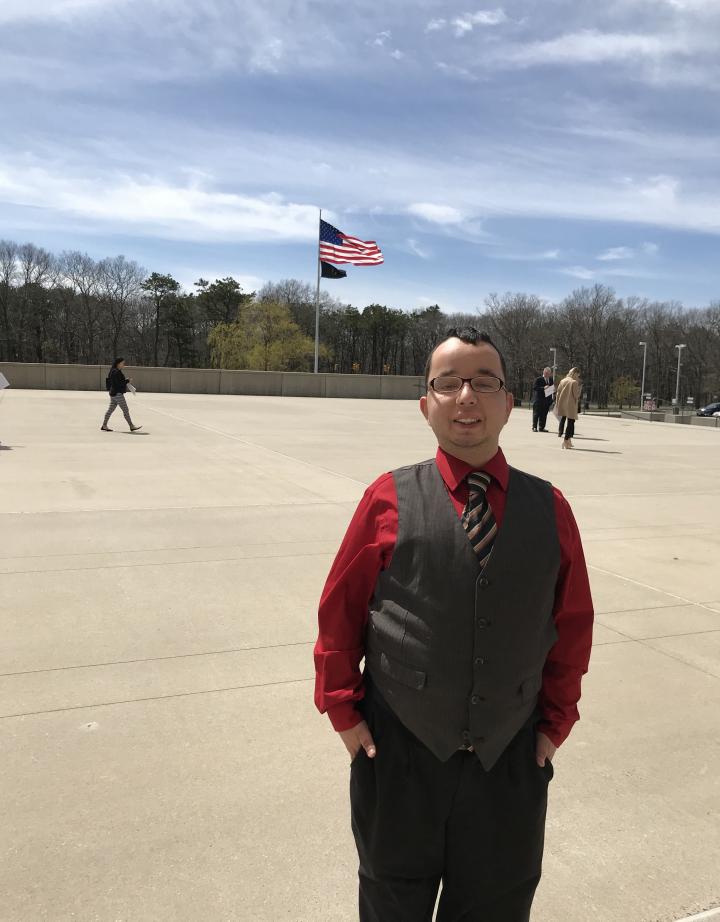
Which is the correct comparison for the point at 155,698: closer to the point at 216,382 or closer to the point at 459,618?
the point at 459,618

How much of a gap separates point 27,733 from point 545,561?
246 centimetres

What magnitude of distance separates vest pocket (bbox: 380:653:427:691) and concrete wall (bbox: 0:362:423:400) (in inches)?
1177

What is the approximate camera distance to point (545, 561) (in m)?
1.65

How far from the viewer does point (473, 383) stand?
1.68m

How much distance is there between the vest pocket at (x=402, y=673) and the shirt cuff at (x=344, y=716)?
0.37ft

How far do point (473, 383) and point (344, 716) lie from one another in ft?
2.61

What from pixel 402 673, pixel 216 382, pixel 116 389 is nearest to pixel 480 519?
pixel 402 673

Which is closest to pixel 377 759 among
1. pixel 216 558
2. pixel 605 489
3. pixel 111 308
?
pixel 216 558

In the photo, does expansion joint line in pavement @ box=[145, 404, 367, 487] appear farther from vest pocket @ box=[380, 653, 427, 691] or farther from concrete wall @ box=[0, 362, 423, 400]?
concrete wall @ box=[0, 362, 423, 400]

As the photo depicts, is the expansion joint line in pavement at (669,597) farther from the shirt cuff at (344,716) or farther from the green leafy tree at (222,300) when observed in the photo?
the green leafy tree at (222,300)

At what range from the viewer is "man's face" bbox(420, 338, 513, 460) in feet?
5.46

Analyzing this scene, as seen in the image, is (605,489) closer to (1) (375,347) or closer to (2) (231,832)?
(2) (231,832)

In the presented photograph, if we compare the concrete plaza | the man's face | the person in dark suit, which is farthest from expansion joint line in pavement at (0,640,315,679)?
the person in dark suit

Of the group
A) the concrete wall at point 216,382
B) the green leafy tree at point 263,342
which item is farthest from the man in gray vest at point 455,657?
the green leafy tree at point 263,342
